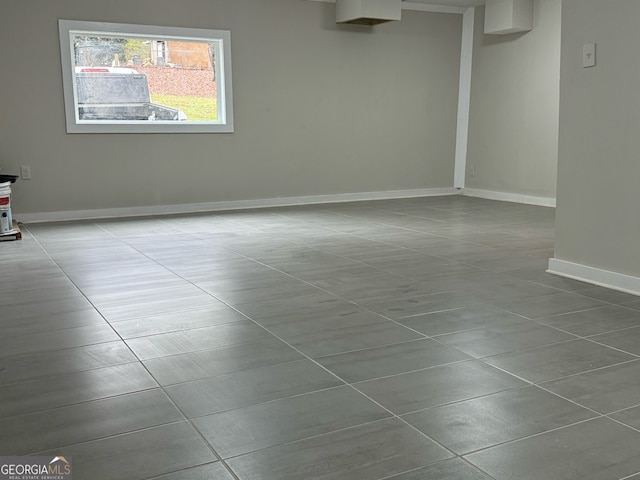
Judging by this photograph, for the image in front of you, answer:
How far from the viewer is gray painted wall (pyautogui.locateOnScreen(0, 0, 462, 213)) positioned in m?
5.99

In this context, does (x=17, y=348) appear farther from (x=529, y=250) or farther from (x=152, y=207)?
(x=152, y=207)

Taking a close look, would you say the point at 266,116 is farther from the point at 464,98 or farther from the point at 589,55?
the point at 589,55

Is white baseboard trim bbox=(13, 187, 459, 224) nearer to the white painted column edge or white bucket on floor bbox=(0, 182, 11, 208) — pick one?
the white painted column edge

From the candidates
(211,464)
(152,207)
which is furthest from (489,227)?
(211,464)

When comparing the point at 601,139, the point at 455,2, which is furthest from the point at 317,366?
the point at 455,2

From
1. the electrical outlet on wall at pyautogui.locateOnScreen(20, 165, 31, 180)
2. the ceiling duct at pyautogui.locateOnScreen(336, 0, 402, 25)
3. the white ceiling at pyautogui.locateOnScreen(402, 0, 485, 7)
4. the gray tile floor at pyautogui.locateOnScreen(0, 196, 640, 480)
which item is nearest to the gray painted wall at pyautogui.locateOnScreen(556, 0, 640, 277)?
the gray tile floor at pyautogui.locateOnScreen(0, 196, 640, 480)

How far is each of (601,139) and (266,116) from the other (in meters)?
4.33

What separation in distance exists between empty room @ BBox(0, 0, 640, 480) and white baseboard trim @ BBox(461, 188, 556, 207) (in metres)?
0.03

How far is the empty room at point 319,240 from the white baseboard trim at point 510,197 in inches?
1.2

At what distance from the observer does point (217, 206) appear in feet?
22.9

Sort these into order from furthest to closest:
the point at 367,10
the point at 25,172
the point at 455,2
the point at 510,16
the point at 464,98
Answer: the point at 464,98
the point at 455,2
the point at 510,16
the point at 367,10
the point at 25,172

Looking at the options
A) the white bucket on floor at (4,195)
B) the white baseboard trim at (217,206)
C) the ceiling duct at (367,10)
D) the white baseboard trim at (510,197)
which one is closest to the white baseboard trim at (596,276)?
the white baseboard trim at (510,197)

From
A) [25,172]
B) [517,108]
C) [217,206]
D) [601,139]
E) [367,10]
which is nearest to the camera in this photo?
[601,139]

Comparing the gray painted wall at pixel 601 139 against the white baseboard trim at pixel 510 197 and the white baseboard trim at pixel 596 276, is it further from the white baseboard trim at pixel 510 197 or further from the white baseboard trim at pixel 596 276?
the white baseboard trim at pixel 510 197
